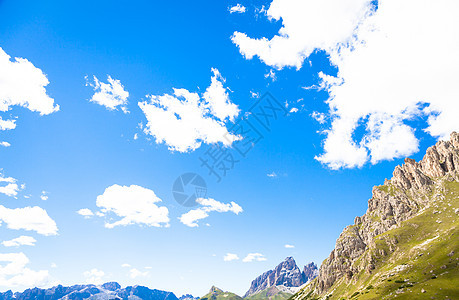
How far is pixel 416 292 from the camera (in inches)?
5595

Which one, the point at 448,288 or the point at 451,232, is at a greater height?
the point at 451,232

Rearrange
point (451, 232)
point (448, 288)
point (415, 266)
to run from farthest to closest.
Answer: point (451, 232), point (415, 266), point (448, 288)

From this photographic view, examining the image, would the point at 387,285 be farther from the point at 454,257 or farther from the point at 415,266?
A: the point at 454,257

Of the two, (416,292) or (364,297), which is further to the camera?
(364,297)

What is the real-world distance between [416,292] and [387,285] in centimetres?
2814

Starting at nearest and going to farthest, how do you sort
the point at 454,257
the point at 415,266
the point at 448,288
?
the point at 448,288
the point at 454,257
the point at 415,266

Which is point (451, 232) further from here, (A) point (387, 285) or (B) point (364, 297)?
(B) point (364, 297)

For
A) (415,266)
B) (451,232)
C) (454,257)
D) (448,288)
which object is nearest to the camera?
(448,288)

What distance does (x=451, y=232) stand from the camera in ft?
627

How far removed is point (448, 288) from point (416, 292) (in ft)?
51.4

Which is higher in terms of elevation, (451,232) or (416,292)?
(451,232)

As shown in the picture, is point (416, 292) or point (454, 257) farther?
point (454, 257)

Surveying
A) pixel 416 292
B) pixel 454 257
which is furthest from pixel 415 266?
pixel 416 292

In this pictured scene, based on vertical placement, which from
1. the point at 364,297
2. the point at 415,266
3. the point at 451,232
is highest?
the point at 451,232
